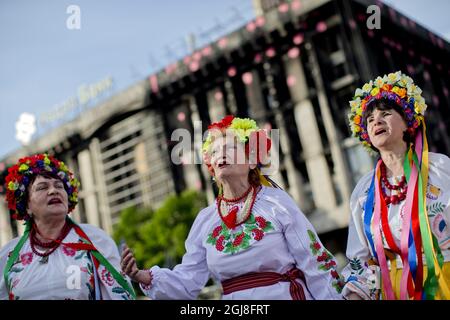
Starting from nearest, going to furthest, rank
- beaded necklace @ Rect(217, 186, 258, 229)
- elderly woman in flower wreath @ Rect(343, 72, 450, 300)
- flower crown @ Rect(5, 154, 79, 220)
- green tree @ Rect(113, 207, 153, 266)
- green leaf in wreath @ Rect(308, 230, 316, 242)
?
1. elderly woman in flower wreath @ Rect(343, 72, 450, 300)
2. green leaf in wreath @ Rect(308, 230, 316, 242)
3. beaded necklace @ Rect(217, 186, 258, 229)
4. flower crown @ Rect(5, 154, 79, 220)
5. green tree @ Rect(113, 207, 153, 266)

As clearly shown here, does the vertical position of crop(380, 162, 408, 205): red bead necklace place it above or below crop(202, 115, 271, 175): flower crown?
below

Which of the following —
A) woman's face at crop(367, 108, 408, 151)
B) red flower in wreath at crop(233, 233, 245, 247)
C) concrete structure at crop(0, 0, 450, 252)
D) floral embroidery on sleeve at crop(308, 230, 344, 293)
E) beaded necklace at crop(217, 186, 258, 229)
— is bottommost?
floral embroidery on sleeve at crop(308, 230, 344, 293)

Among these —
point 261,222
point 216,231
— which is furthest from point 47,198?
point 261,222

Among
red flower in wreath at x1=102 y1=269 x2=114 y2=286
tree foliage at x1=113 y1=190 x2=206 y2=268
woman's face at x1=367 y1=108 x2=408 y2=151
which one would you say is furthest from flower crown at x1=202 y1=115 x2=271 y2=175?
tree foliage at x1=113 y1=190 x2=206 y2=268

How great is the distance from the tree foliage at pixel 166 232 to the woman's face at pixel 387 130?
14412 millimetres

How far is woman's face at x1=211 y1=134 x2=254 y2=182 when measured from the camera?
302 cm

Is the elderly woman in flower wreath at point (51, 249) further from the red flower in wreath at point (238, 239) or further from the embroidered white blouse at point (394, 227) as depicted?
the embroidered white blouse at point (394, 227)

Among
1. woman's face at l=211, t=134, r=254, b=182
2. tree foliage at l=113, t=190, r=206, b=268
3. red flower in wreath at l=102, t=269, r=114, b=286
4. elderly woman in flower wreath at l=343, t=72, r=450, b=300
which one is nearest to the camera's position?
elderly woman in flower wreath at l=343, t=72, r=450, b=300

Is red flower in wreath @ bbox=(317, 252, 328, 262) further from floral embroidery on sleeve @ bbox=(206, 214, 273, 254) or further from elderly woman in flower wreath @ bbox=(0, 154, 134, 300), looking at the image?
elderly woman in flower wreath @ bbox=(0, 154, 134, 300)

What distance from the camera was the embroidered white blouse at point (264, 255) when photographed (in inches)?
107

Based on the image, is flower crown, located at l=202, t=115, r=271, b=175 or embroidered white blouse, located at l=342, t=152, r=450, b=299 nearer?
embroidered white blouse, located at l=342, t=152, r=450, b=299

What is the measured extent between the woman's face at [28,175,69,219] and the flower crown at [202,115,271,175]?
0.99 metres
